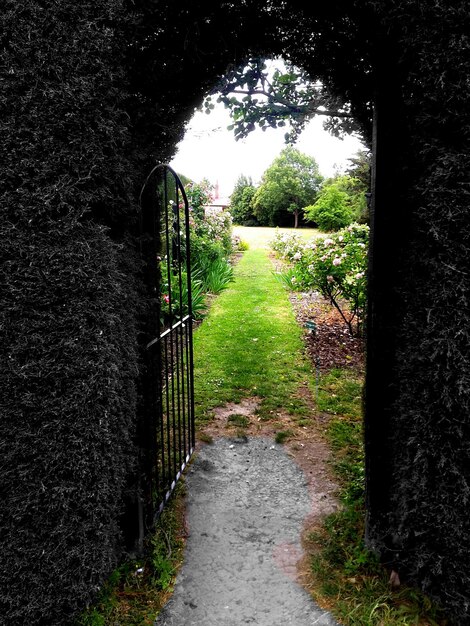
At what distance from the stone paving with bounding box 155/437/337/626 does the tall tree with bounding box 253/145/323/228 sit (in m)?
40.2

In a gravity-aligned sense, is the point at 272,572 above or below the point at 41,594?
below

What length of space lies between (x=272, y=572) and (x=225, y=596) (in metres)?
0.33

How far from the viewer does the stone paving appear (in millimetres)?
2285

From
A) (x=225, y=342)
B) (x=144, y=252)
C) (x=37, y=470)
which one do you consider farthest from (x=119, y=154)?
(x=225, y=342)

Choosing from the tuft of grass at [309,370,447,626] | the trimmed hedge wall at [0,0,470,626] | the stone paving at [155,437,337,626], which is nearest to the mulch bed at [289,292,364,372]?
the stone paving at [155,437,337,626]

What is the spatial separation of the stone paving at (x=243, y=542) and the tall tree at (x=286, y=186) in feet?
132

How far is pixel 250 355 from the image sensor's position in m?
6.66

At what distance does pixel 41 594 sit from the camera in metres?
1.89

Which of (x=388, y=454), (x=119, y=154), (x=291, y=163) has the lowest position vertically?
(x=388, y=454)

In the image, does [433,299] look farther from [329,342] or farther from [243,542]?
[329,342]

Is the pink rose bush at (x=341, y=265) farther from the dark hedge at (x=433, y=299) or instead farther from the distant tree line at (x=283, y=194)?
the distant tree line at (x=283, y=194)

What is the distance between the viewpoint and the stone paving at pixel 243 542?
229 centimetres

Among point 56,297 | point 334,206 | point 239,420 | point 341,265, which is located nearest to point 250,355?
point 341,265

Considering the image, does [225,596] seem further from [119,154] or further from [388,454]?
[119,154]
